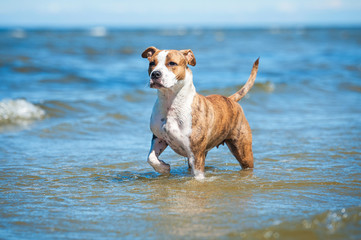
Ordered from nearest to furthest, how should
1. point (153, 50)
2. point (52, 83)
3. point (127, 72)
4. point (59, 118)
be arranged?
point (153, 50)
point (59, 118)
point (52, 83)
point (127, 72)

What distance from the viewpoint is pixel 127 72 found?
21000 mm

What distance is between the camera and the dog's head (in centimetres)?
530

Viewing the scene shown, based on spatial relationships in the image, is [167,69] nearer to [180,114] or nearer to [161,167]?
[180,114]

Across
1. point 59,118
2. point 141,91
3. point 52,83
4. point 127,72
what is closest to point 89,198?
point 59,118

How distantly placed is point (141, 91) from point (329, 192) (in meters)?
9.86

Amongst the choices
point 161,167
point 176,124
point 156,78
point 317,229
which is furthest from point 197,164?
→ point 317,229

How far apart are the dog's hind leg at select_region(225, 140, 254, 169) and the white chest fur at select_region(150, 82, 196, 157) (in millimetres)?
1064

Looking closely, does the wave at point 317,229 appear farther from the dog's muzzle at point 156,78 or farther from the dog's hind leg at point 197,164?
the dog's muzzle at point 156,78

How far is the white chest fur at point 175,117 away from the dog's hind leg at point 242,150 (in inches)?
41.9

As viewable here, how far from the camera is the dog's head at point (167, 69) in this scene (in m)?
5.30

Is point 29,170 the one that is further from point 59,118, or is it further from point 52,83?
point 52,83

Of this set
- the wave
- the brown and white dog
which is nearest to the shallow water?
the wave

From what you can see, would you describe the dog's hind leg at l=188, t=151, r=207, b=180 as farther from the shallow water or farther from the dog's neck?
the dog's neck

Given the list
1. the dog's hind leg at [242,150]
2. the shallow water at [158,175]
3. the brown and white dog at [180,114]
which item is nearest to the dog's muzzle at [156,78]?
the brown and white dog at [180,114]
